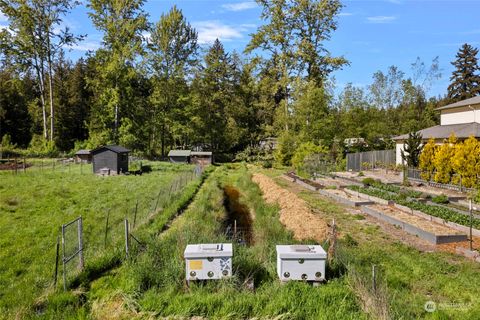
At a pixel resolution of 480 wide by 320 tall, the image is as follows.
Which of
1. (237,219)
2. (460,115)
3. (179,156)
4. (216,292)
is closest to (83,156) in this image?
(179,156)

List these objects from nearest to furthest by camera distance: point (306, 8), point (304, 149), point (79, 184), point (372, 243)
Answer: point (372, 243) → point (79, 184) → point (304, 149) → point (306, 8)

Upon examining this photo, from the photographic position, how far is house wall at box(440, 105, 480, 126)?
29288 millimetres

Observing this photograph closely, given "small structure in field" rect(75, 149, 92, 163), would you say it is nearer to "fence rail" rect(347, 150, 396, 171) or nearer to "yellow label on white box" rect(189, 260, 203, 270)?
"fence rail" rect(347, 150, 396, 171)

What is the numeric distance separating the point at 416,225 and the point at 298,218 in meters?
4.56

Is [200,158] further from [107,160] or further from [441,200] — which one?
[441,200]

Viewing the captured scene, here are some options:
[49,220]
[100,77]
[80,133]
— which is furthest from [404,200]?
[80,133]

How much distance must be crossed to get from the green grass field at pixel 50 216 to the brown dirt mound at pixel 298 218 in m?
5.29

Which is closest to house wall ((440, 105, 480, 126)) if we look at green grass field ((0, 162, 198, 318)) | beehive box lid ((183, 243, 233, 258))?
green grass field ((0, 162, 198, 318))

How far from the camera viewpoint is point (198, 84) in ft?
171

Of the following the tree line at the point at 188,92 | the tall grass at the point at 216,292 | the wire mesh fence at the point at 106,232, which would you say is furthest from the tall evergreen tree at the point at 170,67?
the tall grass at the point at 216,292

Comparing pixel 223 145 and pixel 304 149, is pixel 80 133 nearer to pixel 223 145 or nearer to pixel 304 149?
pixel 223 145

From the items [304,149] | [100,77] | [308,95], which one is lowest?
[304,149]

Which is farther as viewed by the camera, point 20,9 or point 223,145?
point 223,145

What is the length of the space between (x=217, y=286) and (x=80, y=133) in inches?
2166
